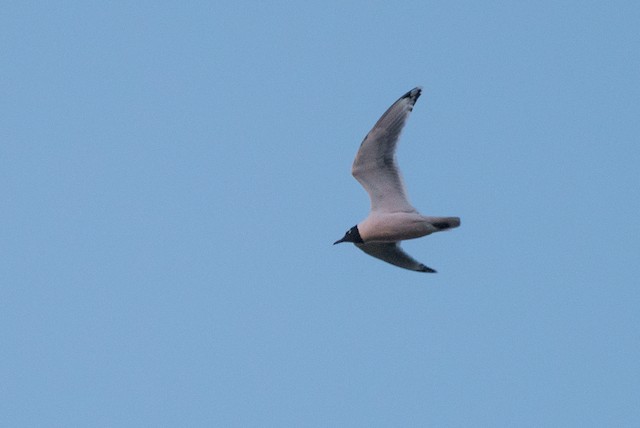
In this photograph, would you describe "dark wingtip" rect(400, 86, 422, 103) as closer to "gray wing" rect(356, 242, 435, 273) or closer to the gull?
the gull

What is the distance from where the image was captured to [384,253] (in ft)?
67.7

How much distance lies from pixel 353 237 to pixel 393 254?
1092mm

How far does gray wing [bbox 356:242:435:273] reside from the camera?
20.4m

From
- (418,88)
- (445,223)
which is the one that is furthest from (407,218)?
(418,88)

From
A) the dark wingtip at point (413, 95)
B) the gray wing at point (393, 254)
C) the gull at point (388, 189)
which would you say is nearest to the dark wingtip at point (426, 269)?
the gray wing at point (393, 254)

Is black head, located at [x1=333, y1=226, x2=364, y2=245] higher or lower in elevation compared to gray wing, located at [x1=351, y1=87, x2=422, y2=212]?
lower

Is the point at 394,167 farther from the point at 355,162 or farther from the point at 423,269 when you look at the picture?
the point at 423,269

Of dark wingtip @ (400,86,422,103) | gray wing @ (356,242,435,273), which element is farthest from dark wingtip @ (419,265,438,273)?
dark wingtip @ (400,86,422,103)

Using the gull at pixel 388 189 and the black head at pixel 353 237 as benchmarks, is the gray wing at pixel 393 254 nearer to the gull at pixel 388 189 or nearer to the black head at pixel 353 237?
the black head at pixel 353 237

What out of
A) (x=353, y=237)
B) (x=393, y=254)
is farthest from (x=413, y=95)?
(x=393, y=254)

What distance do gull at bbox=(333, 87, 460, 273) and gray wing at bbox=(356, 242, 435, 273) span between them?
621 millimetres

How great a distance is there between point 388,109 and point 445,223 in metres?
2.11

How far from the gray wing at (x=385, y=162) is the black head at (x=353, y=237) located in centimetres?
56

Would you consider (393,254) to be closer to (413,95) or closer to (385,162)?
(385,162)
